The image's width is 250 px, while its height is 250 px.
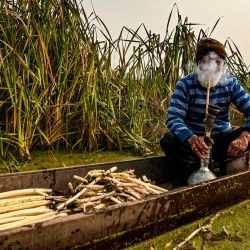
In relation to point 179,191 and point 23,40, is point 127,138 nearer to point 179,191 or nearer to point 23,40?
point 23,40

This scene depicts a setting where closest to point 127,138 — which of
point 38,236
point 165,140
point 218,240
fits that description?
point 165,140

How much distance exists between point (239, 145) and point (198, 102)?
0.44 metres

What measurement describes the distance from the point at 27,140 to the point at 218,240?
1940 millimetres

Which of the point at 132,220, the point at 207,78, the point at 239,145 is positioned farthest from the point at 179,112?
the point at 132,220

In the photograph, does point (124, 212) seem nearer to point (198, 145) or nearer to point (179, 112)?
point (198, 145)

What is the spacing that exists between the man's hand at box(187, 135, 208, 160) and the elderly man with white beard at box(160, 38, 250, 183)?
0.02 metres

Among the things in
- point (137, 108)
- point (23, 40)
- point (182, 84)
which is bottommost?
point (137, 108)

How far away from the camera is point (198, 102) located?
3088mm

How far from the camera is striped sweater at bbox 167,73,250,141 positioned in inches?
120

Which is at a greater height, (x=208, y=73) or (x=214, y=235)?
(x=208, y=73)

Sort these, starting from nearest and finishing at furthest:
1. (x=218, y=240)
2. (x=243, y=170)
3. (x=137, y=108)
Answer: (x=218, y=240) < (x=243, y=170) < (x=137, y=108)

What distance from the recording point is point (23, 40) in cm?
358

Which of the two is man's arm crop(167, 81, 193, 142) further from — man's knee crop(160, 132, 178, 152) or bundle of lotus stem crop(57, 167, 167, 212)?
bundle of lotus stem crop(57, 167, 167, 212)

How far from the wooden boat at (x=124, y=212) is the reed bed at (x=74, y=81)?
610 mm
